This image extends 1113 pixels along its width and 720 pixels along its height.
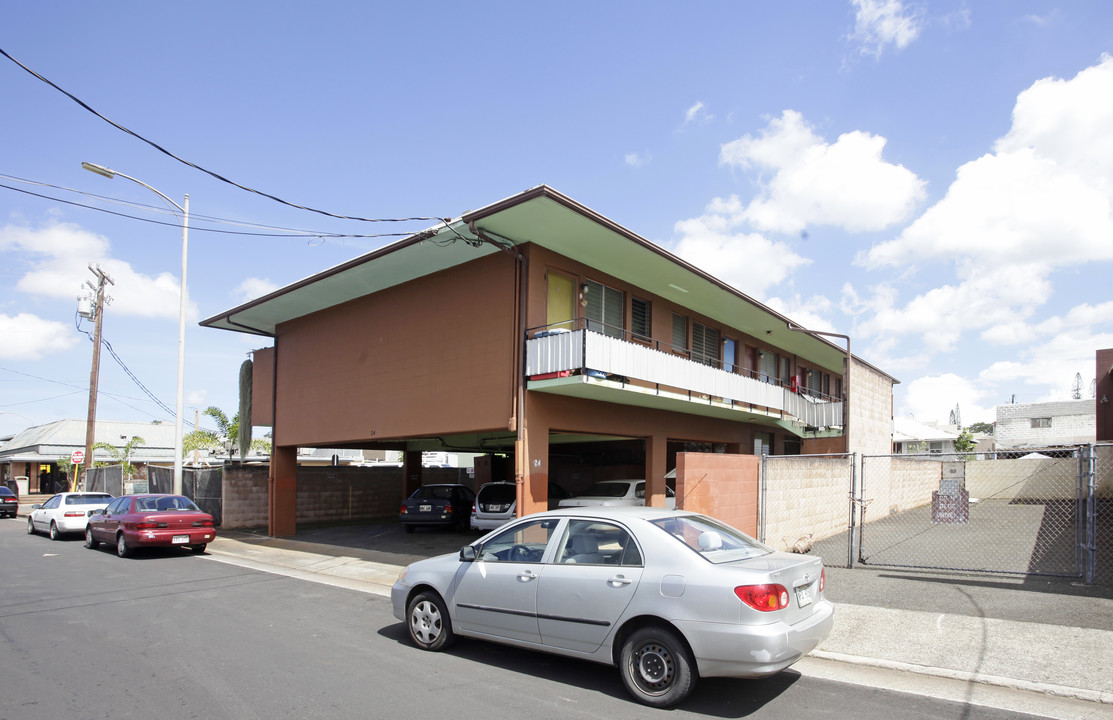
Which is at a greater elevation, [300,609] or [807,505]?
[807,505]

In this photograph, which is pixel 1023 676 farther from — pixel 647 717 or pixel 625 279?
pixel 625 279

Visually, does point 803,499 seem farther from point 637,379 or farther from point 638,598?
point 638,598

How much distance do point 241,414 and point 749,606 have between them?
2032 centimetres

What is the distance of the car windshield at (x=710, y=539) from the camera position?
5.79 meters

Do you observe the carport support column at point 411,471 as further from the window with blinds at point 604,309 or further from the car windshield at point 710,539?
the car windshield at point 710,539

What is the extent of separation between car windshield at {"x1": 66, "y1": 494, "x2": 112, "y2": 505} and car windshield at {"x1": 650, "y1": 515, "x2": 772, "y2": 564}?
19684mm

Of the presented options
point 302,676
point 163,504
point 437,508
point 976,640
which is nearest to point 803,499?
point 976,640

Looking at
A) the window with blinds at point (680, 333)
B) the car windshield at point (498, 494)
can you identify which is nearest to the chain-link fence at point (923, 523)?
the window with blinds at point (680, 333)

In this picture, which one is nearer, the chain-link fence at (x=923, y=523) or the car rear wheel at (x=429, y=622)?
the car rear wheel at (x=429, y=622)

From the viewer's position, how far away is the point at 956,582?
378 inches

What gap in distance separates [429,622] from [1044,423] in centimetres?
5977

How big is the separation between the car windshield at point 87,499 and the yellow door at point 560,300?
1477cm

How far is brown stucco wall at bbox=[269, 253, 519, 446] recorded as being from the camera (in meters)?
13.5

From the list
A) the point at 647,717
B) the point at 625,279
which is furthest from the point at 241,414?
the point at 647,717
